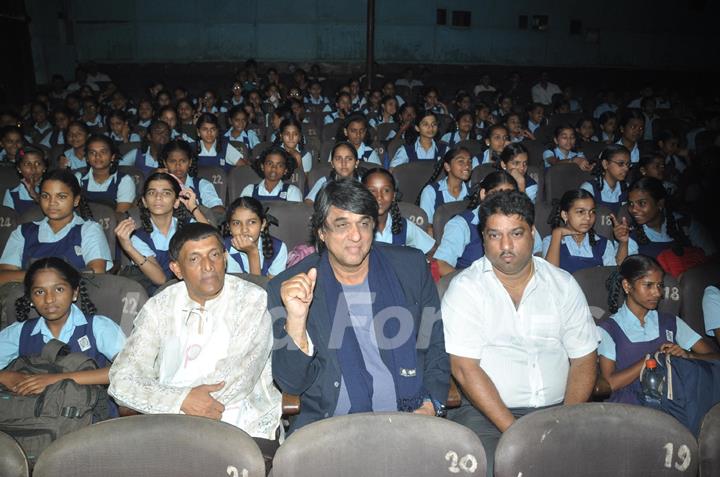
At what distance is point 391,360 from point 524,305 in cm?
54

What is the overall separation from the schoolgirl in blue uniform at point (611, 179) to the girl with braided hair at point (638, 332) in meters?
1.85

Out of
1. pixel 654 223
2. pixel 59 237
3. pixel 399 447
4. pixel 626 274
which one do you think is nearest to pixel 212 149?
pixel 59 237

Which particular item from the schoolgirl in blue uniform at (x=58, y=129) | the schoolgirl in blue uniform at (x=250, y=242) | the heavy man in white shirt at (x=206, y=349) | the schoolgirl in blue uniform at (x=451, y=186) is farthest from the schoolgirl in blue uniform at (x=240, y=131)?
the heavy man in white shirt at (x=206, y=349)

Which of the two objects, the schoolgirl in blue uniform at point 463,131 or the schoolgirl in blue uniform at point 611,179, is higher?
the schoolgirl in blue uniform at point 463,131

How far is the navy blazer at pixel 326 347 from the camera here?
6.07 feet

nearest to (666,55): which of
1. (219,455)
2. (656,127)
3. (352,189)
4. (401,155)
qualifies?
(656,127)

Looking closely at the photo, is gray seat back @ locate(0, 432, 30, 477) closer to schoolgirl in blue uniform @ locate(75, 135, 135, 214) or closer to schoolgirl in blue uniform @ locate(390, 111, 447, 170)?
schoolgirl in blue uniform @ locate(75, 135, 135, 214)

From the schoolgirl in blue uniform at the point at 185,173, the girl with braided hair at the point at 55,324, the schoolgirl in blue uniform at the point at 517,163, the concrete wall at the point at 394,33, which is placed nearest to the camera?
the girl with braided hair at the point at 55,324

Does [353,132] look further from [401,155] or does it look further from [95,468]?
[95,468]

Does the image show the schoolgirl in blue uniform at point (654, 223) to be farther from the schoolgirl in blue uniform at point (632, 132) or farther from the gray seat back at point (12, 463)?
the gray seat back at point (12, 463)

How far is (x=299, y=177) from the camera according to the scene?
486 centimetres

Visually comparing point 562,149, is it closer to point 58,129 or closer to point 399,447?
point 399,447

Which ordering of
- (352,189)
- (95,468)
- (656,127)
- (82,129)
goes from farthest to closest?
(656,127) → (82,129) → (352,189) → (95,468)

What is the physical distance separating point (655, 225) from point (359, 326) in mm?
2379
